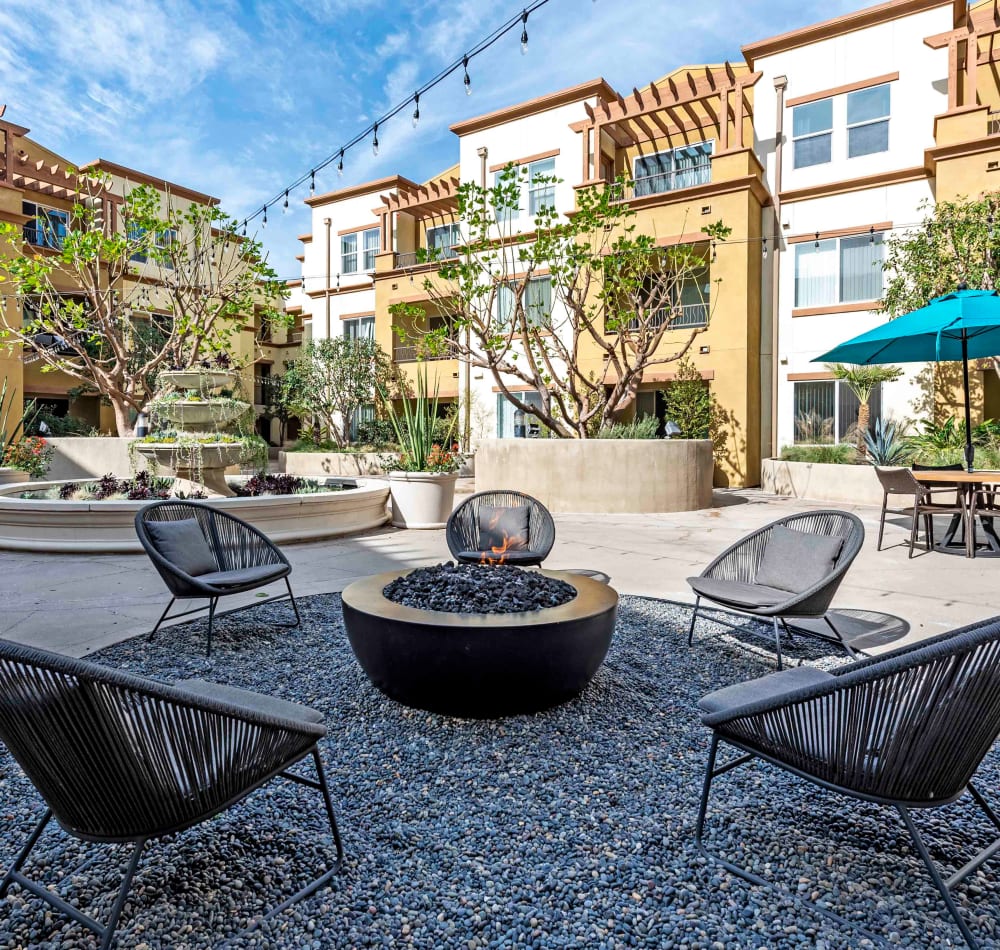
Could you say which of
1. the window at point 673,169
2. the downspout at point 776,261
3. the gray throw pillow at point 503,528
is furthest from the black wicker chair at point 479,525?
the window at point 673,169

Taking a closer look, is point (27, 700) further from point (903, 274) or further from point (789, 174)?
point (789, 174)

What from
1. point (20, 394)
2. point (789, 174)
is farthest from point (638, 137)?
point (20, 394)

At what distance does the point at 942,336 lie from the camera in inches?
297

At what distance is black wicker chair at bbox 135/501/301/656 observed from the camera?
421cm

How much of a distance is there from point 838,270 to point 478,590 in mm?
14699

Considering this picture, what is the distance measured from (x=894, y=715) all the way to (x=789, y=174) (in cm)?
1655

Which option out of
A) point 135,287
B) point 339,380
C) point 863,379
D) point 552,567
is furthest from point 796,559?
point 339,380

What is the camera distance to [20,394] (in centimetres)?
1811

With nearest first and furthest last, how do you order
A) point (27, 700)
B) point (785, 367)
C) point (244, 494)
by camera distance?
point (27, 700), point (244, 494), point (785, 367)

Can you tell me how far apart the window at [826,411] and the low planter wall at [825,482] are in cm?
133

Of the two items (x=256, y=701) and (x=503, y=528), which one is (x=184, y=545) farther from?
(x=256, y=701)

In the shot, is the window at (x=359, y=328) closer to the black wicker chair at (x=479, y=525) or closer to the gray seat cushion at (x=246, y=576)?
the black wicker chair at (x=479, y=525)

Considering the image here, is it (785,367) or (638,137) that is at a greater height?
(638,137)

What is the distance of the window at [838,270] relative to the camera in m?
14.6
